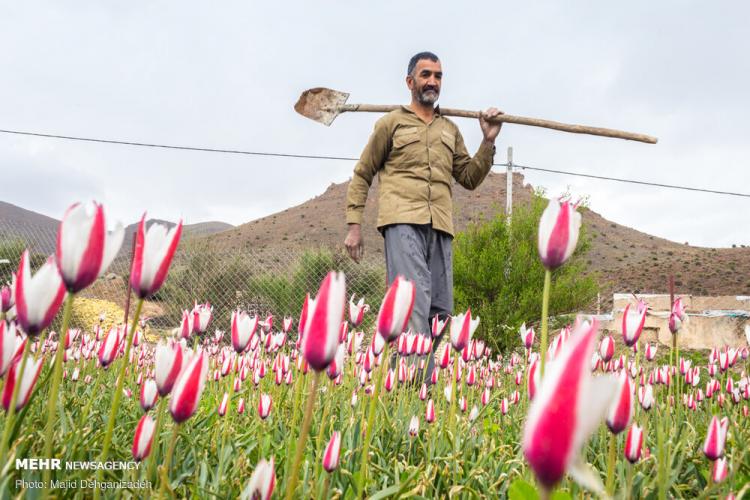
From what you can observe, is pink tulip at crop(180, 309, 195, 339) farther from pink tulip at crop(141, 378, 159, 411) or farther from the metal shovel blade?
the metal shovel blade

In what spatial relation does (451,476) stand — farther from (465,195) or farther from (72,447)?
(465,195)

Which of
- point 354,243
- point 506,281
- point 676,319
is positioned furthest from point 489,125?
point 506,281

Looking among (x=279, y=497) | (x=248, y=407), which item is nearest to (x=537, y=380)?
(x=279, y=497)

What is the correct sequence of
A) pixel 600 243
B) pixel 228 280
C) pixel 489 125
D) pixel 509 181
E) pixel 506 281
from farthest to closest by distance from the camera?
pixel 600 243
pixel 509 181
pixel 228 280
pixel 506 281
pixel 489 125

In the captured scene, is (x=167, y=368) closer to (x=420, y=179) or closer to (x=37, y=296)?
(x=37, y=296)

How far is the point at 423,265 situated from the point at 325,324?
118 inches

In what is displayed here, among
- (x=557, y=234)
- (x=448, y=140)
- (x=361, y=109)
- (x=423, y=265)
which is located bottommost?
(x=557, y=234)

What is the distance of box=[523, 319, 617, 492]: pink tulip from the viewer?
16.0 inches

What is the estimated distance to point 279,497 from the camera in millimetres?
1238

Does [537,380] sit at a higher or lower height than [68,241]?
lower

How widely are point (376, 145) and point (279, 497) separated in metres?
3.16

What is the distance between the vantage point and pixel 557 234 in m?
0.95

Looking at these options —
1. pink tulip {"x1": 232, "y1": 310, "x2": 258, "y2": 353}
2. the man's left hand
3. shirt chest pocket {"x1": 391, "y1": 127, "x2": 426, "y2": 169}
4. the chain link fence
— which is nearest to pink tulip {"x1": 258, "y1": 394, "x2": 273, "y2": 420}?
pink tulip {"x1": 232, "y1": 310, "x2": 258, "y2": 353}

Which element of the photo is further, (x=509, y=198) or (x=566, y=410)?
→ (x=509, y=198)
